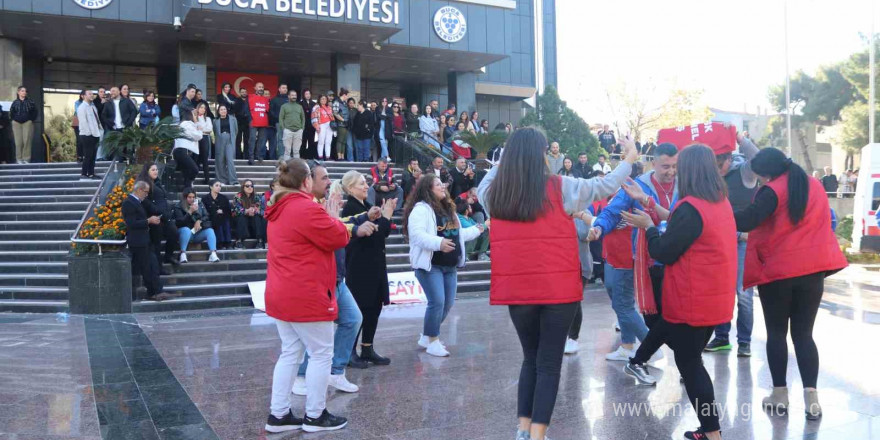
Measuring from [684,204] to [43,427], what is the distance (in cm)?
440

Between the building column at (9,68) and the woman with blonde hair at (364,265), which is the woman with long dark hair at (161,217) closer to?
the woman with blonde hair at (364,265)

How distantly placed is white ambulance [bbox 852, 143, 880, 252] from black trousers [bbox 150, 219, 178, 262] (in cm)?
1612

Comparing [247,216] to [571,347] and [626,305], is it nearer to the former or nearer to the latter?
[571,347]

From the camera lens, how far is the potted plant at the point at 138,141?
12992mm

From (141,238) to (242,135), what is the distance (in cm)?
690

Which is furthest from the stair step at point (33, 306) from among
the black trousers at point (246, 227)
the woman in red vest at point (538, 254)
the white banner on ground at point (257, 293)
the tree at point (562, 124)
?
the tree at point (562, 124)

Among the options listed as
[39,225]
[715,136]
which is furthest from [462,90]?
[715,136]

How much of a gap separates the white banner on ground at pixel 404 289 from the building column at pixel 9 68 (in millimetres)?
14956

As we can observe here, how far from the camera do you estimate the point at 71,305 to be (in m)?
10.3

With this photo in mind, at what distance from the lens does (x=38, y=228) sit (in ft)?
43.5

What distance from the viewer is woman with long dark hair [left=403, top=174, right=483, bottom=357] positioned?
262 inches

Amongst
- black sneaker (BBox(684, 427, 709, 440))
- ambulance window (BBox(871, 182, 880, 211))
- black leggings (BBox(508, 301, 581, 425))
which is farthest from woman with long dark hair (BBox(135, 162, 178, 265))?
ambulance window (BBox(871, 182, 880, 211))

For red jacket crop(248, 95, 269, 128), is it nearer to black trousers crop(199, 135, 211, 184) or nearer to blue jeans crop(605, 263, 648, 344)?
black trousers crop(199, 135, 211, 184)

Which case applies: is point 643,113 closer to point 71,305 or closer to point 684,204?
point 71,305
